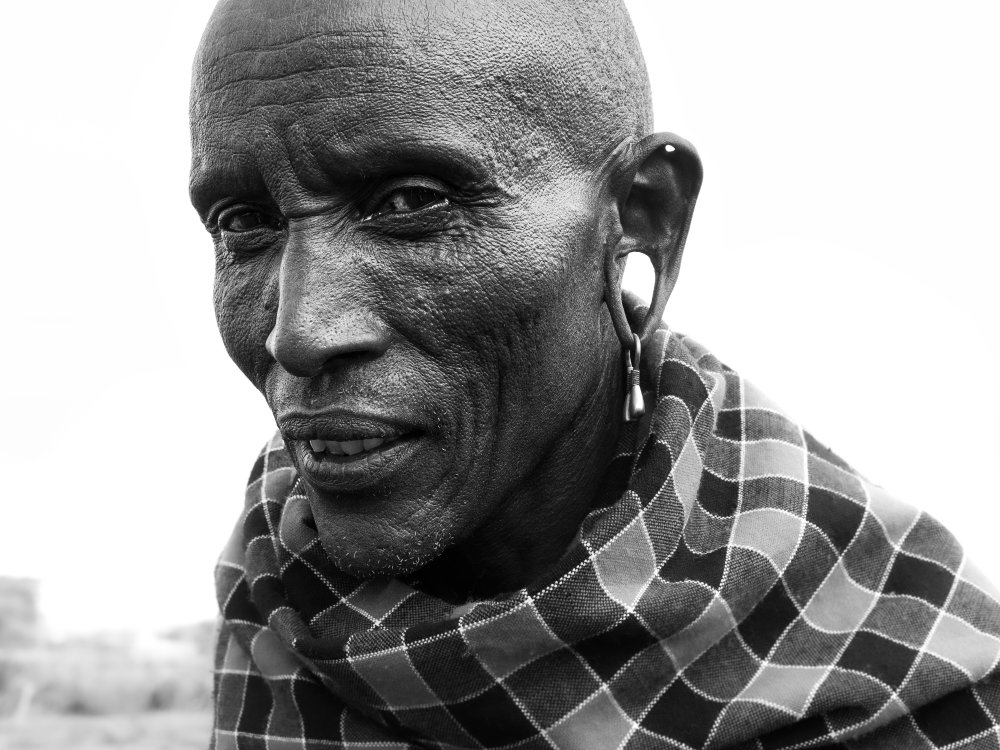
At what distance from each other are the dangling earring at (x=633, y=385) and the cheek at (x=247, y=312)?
0.64 metres

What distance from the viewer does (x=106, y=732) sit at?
453cm

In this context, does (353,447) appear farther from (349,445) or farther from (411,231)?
(411,231)

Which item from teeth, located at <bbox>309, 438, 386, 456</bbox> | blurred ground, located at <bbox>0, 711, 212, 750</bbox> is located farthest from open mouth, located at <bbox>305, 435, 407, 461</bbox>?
blurred ground, located at <bbox>0, 711, 212, 750</bbox>

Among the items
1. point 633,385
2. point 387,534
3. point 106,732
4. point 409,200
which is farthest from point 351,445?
point 106,732

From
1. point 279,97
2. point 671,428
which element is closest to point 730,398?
point 671,428

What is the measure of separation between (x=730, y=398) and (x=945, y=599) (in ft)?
1.78

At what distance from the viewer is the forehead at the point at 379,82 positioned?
6.61ft

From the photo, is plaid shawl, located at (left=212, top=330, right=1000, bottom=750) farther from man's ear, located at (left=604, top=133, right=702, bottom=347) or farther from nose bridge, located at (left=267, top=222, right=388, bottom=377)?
nose bridge, located at (left=267, top=222, right=388, bottom=377)

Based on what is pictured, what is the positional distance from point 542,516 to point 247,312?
0.64 metres

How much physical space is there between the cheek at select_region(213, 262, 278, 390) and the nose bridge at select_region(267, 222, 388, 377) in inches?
4.6

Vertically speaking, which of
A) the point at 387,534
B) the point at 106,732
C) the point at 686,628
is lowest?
the point at 106,732

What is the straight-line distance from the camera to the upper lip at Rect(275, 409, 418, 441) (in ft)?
6.66

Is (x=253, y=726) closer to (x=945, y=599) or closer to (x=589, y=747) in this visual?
(x=589, y=747)

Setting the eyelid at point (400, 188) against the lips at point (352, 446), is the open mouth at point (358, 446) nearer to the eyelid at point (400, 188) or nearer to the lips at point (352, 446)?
the lips at point (352, 446)
